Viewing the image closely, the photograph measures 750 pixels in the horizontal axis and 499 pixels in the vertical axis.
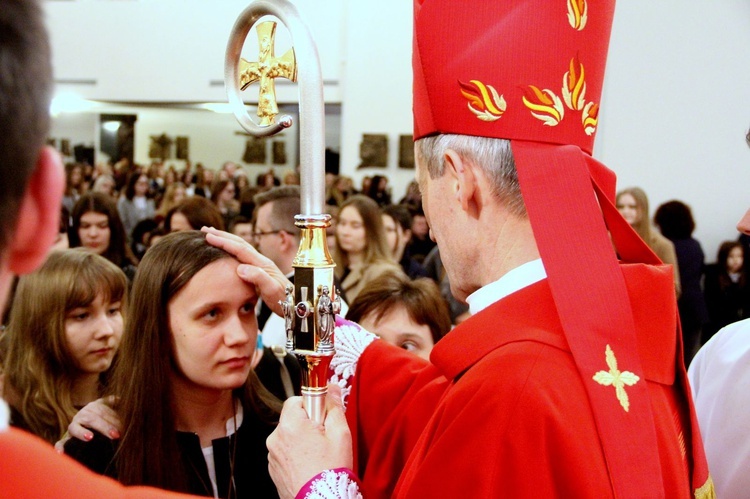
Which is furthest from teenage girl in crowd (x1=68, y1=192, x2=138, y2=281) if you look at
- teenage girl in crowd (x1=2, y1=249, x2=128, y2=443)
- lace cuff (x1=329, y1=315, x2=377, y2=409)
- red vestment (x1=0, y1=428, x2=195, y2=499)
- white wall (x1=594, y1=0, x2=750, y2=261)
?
white wall (x1=594, y1=0, x2=750, y2=261)

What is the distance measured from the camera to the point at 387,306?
2.90 m

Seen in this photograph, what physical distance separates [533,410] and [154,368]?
104 cm

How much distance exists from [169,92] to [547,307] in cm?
1406

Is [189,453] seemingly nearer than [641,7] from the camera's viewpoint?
Yes

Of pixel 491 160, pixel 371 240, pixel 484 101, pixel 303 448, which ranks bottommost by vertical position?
pixel 303 448

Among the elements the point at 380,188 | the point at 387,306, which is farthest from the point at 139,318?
the point at 380,188

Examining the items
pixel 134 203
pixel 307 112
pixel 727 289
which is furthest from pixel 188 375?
pixel 134 203

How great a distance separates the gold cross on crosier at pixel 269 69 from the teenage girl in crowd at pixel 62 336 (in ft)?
4.22

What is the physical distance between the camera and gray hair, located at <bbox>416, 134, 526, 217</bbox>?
1.56m

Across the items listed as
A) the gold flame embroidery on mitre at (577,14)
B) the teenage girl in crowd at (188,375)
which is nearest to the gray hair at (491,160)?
the gold flame embroidery on mitre at (577,14)

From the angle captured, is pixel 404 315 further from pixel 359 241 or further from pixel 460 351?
pixel 359 241

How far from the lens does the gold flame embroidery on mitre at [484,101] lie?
1601 mm

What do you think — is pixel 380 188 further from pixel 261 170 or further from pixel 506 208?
pixel 506 208

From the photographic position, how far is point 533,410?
1.36 m
